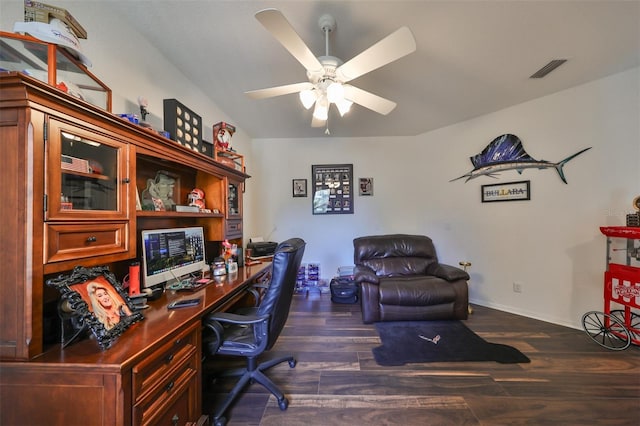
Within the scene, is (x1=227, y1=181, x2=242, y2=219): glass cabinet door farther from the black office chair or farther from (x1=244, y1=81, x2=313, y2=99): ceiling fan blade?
the black office chair

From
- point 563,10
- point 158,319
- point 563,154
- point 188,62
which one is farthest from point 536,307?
point 188,62

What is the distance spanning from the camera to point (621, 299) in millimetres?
1965

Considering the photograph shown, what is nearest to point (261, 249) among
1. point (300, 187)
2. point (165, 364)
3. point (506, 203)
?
point (300, 187)

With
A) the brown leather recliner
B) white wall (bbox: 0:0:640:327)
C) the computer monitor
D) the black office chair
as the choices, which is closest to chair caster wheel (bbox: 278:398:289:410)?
the black office chair

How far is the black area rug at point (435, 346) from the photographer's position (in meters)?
1.90

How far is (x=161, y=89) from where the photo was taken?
1.80 m

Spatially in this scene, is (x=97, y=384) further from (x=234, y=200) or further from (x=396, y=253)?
(x=396, y=253)

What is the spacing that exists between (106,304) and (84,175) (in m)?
0.62

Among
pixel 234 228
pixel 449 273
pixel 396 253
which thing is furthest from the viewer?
pixel 396 253

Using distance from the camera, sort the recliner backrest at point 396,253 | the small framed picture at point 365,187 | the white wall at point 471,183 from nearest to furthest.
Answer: the white wall at point 471,183, the recliner backrest at point 396,253, the small framed picture at point 365,187

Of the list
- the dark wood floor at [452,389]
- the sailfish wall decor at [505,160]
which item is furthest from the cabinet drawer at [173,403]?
the sailfish wall decor at [505,160]

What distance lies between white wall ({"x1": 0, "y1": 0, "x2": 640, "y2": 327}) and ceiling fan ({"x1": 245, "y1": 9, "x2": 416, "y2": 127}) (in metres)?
0.96

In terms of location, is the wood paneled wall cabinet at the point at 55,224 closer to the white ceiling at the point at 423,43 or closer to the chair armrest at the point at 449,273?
the white ceiling at the point at 423,43

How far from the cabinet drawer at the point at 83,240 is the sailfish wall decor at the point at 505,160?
3953mm
